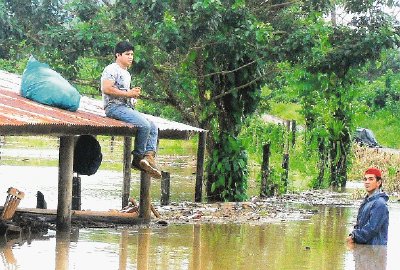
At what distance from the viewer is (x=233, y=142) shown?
866 inches

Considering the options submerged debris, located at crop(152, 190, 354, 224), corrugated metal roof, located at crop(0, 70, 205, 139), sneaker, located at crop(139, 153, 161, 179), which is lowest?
submerged debris, located at crop(152, 190, 354, 224)

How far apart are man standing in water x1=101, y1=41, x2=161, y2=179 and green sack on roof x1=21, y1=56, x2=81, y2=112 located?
0.50m

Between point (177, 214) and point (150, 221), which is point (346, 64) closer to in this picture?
point (177, 214)

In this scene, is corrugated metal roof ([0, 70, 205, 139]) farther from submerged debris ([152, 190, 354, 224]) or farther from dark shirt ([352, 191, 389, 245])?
dark shirt ([352, 191, 389, 245])

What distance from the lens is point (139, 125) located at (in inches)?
568

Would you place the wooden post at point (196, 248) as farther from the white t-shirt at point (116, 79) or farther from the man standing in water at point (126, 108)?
the white t-shirt at point (116, 79)

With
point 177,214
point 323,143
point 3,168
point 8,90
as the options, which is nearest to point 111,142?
point 3,168

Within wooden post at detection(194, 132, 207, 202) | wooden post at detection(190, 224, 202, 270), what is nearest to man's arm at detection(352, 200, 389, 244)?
wooden post at detection(190, 224, 202, 270)

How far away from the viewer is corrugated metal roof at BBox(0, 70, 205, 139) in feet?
40.3

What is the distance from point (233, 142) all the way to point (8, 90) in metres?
7.93

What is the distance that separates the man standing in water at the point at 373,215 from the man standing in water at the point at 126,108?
329cm

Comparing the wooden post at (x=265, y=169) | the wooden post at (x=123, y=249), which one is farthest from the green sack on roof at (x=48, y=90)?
the wooden post at (x=265, y=169)

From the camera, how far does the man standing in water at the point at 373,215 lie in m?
12.2

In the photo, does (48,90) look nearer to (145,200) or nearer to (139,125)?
(139,125)
